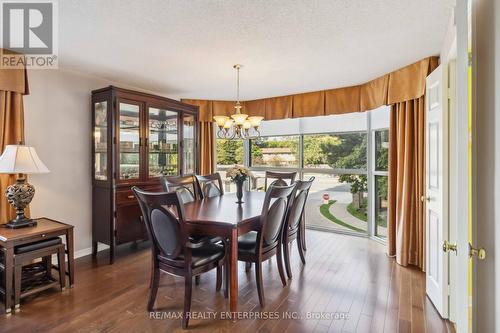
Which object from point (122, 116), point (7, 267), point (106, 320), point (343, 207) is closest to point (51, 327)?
point (106, 320)

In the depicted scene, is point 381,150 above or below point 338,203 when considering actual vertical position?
above

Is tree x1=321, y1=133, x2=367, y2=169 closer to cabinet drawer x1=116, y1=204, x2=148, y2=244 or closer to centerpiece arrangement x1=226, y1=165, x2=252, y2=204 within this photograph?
centerpiece arrangement x1=226, y1=165, x2=252, y2=204

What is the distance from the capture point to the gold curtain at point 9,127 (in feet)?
8.74

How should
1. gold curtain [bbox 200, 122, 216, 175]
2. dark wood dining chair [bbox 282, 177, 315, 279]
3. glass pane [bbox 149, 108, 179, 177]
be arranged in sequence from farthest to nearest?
gold curtain [bbox 200, 122, 216, 175]
glass pane [bbox 149, 108, 179, 177]
dark wood dining chair [bbox 282, 177, 315, 279]

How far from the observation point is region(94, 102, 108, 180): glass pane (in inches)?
132

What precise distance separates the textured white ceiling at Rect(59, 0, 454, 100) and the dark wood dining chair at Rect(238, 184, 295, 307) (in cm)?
134

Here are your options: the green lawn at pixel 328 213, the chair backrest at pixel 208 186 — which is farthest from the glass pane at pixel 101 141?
the green lawn at pixel 328 213

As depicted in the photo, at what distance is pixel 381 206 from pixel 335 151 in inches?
44.1

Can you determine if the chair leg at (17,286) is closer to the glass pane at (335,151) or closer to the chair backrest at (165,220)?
the chair backrest at (165,220)

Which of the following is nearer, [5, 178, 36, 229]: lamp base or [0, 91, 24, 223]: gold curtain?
[5, 178, 36, 229]: lamp base

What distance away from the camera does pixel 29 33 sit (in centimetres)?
233

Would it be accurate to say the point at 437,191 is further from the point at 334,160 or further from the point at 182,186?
the point at 182,186

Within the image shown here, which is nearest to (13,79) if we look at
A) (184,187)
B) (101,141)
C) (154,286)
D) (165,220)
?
(101,141)

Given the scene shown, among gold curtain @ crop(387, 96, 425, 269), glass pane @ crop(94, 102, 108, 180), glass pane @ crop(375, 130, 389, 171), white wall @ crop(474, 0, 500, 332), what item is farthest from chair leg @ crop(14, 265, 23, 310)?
glass pane @ crop(375, 130, 389, 171)
